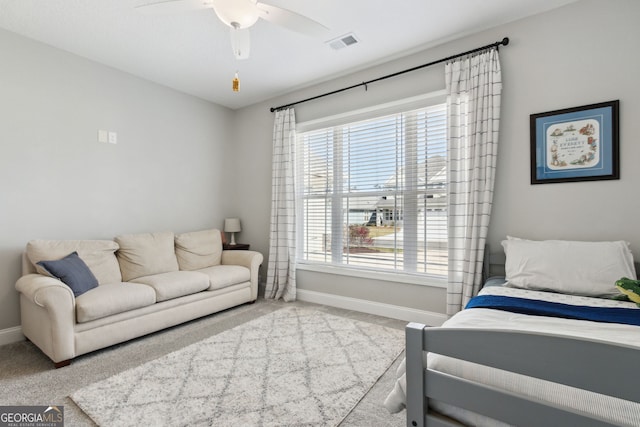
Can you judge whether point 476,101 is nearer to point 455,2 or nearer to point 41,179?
point 455,2

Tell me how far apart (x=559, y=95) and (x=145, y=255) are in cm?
421

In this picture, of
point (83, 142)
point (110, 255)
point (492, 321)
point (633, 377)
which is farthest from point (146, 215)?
point (633, 377)

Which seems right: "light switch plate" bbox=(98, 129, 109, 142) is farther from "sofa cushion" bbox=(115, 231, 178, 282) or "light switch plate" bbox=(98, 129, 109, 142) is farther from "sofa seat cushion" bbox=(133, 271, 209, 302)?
"sofa seat cushion" bbox=(133, 271, 209, 302)

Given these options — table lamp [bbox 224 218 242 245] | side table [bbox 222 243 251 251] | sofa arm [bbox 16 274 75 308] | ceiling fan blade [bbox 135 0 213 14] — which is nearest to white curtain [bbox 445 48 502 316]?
ceiling fan blade [bbox 135 0 213 14]

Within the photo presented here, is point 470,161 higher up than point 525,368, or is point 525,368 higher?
point 470,161

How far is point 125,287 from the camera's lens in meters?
2.71

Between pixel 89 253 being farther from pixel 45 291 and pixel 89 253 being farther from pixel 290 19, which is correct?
pixel 290 19

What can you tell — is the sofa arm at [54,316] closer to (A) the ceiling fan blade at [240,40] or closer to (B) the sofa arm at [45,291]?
(B) the sofa arm at [45,291]

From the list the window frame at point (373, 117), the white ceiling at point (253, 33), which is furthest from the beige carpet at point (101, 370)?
the white ceiling at point (253, 33)

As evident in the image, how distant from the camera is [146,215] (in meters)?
3.74

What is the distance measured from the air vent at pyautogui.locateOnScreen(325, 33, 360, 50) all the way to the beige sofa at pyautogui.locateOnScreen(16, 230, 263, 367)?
259 cm

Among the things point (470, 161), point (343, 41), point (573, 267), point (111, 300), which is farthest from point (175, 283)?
point (573, 267)

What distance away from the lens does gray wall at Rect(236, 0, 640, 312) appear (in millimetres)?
2191

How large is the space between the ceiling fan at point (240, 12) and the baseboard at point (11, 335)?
119 inches
